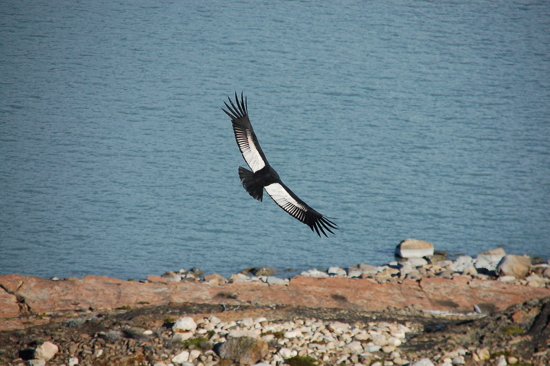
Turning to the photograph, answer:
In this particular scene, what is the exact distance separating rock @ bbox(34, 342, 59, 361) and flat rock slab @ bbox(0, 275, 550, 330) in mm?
1120

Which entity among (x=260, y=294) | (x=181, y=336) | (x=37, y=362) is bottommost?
(x=37, y=362)

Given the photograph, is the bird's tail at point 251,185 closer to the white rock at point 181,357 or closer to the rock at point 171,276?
the white rock at point 181,357

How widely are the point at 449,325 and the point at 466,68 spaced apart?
19425 mm

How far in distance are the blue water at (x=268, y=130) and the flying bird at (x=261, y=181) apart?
449 centimetres

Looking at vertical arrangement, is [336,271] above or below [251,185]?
below

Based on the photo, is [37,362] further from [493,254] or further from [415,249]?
[493,254]

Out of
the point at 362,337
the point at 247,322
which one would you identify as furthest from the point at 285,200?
the point at 362,337

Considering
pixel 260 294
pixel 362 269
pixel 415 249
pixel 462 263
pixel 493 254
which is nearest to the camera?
pixel 260 294

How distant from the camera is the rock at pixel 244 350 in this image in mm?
7864

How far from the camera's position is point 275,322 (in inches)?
348

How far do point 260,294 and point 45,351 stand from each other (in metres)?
3.53

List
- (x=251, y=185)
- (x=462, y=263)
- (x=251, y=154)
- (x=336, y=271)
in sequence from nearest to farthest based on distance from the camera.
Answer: (x=251, y=185) → (x=251, y=154) → (x=336, y=271) → (x=462, y=263)

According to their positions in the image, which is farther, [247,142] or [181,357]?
[247,142]

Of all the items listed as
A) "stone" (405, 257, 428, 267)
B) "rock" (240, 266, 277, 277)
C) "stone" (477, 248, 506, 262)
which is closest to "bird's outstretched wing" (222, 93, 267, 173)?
"rock" (240, 266, 277, 277)
